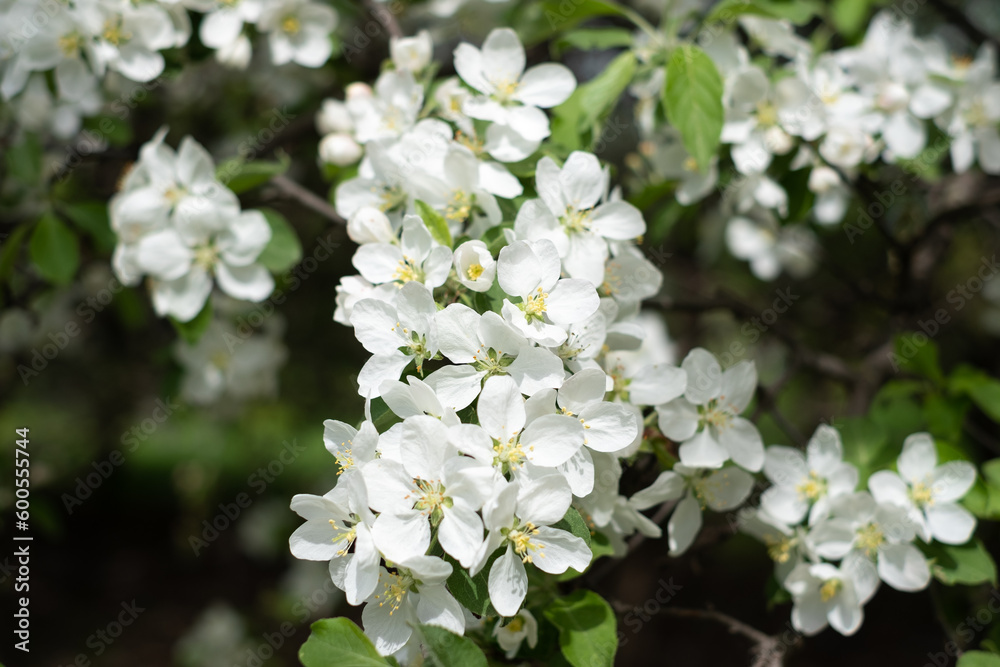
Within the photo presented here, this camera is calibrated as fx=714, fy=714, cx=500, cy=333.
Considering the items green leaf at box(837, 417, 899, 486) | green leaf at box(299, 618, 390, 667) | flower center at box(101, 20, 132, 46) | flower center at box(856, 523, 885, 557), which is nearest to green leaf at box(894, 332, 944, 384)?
green leaf at box(837, 417, 899, 486)

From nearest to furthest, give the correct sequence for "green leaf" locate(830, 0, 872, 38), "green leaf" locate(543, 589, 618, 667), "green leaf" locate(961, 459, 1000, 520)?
"green leaf" locate(543, 589, 618, 667), "green leaf" locate(961, 459, 1000, 520), "green leaf" locate(830, 0, 872, 38)

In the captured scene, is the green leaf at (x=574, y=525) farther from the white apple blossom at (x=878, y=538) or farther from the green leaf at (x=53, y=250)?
the green leaf at (x=53, y=250)

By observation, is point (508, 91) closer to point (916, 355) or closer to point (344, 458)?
point (344, 458)

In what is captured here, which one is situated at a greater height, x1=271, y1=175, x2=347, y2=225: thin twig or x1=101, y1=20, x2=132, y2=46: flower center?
x1=101, y1=20, x2=132, y2=46: flower center

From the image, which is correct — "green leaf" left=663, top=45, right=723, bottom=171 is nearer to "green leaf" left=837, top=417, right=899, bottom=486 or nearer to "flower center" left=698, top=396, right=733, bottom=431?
"flower center" left=698, top=396, right=733, bottom=431

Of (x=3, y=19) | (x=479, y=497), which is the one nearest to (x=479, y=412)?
(x=479, y=497)

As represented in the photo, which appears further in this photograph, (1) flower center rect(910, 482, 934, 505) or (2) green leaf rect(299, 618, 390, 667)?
(1) flower center rect(910, 482, 934, 505)

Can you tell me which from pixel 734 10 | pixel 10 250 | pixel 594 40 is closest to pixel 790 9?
pixel 734 10

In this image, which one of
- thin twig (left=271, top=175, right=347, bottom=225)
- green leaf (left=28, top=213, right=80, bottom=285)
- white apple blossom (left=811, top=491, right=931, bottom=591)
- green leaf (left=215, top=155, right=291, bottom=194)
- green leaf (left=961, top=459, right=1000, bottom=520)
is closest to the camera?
white apple blossom (left=811, top=491, right=931, bottom=591)

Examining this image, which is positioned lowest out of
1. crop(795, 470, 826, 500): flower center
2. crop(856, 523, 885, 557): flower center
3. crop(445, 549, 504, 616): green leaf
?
crop(856, 523, 885, 557): flower center
